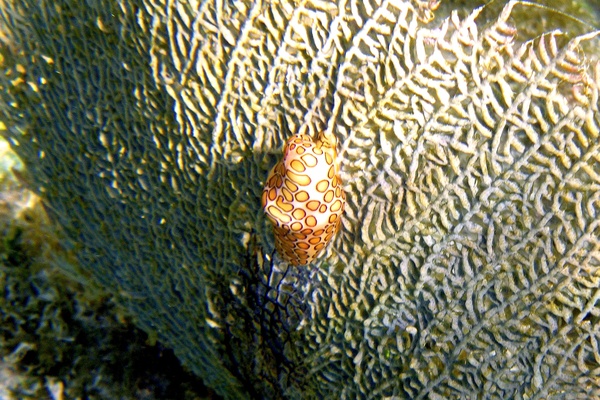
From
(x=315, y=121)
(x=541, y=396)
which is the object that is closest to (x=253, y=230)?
(x=315, y=121)

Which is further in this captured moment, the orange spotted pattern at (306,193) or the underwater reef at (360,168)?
the orange spotted pattern at (306,193)

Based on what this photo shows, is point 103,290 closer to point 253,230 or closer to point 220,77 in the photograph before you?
point 253,230

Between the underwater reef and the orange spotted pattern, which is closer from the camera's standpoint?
the underwater reef

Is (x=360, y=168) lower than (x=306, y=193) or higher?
higher
